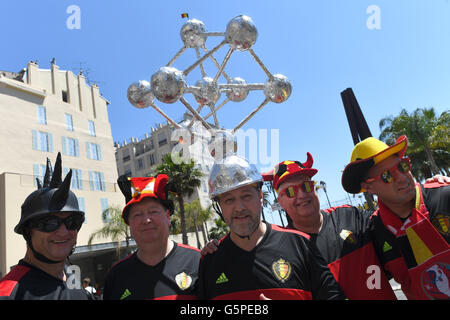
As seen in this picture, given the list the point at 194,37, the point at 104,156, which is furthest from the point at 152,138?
the point at 194,37

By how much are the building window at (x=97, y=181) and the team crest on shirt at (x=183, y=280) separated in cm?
Result: 2505

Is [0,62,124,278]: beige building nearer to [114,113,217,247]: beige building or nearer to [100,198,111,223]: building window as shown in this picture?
[100,198,111,223]: building window

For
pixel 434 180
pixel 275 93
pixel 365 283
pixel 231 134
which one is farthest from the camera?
pixel 275 93

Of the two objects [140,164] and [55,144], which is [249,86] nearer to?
[55,144]

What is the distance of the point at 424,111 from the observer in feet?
77.3

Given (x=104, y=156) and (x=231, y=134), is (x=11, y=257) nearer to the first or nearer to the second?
→ (x=104, y=156)

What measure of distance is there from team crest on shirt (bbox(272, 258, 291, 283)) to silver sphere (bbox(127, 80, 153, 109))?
4.70 m

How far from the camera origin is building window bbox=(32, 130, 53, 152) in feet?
80.9

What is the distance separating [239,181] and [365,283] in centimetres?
139

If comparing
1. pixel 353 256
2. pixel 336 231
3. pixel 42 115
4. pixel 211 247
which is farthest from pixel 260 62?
pixel 42 115

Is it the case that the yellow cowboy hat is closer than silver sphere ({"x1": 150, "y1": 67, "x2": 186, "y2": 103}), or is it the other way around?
the yellow cowboy hat

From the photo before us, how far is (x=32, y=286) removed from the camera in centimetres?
216

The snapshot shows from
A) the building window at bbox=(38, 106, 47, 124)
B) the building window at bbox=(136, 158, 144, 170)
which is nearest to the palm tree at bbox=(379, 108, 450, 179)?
the building window at bbox=(38, 106, 47, 124)

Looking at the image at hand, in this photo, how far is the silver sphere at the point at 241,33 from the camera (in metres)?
5.31
